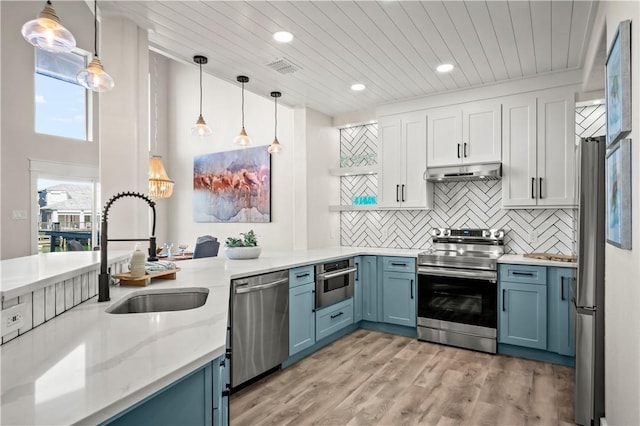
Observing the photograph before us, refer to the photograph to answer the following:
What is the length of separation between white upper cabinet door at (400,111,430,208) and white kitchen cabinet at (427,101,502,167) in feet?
0.26

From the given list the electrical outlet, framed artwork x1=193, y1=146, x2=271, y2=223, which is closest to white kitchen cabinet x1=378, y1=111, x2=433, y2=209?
framed artwork x1=193, y1=146, x2=271, y2=223

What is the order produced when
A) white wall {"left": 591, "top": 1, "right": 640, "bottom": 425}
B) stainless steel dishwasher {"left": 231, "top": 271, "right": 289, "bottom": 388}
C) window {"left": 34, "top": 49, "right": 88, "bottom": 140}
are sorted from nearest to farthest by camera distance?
white wall {"left": 591, "top": 1, "right": 640, "bottom": 425}, stainless steel dishwasher {"left": 231, "top": 271, "right": 289, "bottom": 388}, window {"left": 34, "top": 49, "right": 88, "bottom": 140}

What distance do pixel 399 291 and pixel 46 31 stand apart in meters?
3.51

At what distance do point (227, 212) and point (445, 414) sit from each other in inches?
175

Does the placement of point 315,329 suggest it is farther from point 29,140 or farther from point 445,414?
point 29,140

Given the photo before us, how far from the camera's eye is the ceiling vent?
3162 millimetres

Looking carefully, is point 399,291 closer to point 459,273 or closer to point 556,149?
point 459,273

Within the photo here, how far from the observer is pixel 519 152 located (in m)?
3.57

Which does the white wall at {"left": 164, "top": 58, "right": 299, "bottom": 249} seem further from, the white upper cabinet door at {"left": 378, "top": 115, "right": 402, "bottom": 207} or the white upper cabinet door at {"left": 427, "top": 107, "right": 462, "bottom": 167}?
the white upper cabinet door at {"left": 427, "top": 107, "right": 462, "bottom": 167}

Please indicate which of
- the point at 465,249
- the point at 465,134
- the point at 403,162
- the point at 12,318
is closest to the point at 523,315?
the point at 465,249

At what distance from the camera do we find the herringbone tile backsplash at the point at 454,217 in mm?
3568

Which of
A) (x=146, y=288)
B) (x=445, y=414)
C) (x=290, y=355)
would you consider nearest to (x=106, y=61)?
(x=146, y=288)

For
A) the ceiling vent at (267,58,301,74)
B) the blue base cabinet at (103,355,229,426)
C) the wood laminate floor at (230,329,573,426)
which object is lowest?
the wood laminate floor at (230,329,573,426)

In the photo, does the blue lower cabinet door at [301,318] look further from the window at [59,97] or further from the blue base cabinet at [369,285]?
the window at [59,97]
